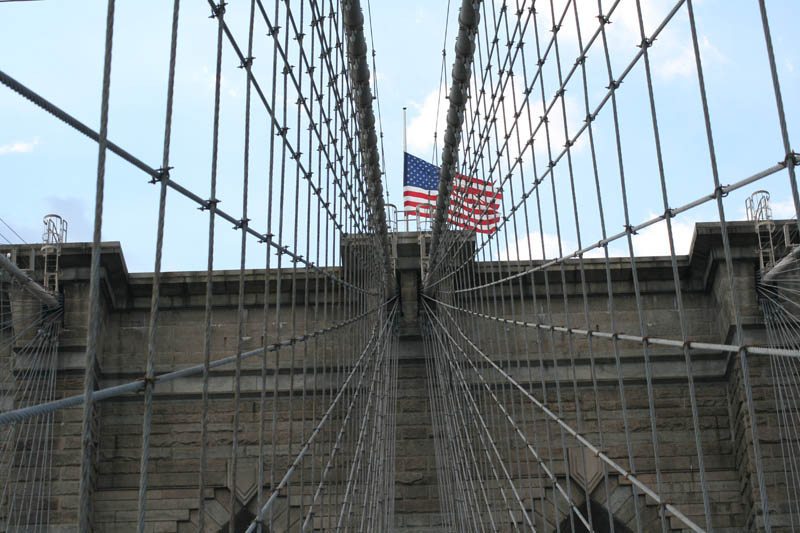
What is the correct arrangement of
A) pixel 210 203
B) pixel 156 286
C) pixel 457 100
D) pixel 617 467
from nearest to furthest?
pixel 156 286
pixel 210 203
pixel 617 467
pixel 457 100

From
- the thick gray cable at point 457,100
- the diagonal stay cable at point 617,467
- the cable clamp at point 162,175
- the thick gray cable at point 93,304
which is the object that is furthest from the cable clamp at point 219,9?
the thick gray cable at point 457,100

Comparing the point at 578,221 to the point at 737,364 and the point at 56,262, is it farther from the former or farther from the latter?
the point at 56,262

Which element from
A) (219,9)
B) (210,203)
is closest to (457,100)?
(219,9)

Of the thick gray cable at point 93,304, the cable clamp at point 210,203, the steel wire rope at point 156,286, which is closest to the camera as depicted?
the thick gray cable at point 93,304

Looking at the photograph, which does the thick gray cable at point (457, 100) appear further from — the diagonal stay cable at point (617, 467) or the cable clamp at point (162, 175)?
the cable clamp at point (162, 175)

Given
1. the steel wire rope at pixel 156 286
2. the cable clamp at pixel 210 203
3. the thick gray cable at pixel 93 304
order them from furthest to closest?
the cable clamp at pixel 210 203
the steel wire rope at pixel 156 286
the thick gray cable at pixel 93 304

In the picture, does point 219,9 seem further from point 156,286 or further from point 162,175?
point 156,286

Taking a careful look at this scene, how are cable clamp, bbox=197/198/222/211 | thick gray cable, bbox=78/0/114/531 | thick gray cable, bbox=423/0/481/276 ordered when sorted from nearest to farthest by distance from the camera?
thick gray cable, bbox=78/0/114/531 → cable clamp, bbox=197/198/222/211 → thick gray cable, bbox=423/0/481/276

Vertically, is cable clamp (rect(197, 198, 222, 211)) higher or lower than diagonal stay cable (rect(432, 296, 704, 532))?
higher

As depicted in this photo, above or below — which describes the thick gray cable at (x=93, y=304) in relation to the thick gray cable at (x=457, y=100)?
below

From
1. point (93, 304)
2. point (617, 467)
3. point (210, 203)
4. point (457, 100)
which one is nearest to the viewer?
point (93, 304)

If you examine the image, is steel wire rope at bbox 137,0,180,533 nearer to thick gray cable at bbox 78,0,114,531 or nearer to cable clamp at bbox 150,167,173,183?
cable clamp at bbox 150,167,173,183

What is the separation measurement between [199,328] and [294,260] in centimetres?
653

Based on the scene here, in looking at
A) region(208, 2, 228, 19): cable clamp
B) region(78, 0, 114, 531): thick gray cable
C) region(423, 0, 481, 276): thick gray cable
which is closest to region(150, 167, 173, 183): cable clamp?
region(78, 0, 114, 531): thick gray cable
